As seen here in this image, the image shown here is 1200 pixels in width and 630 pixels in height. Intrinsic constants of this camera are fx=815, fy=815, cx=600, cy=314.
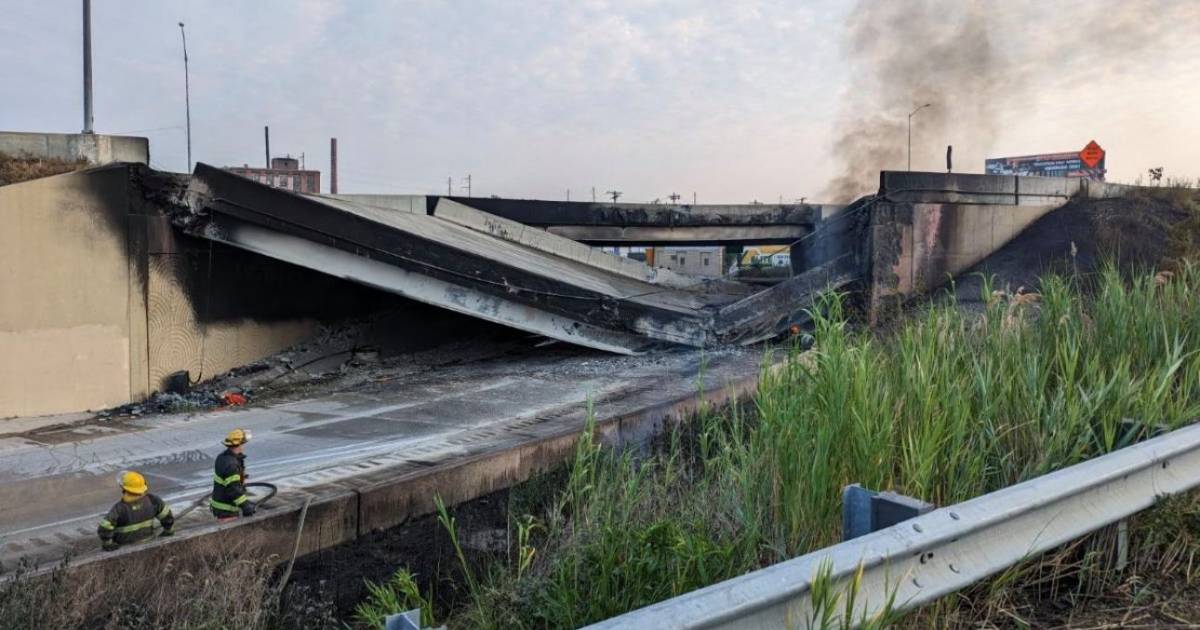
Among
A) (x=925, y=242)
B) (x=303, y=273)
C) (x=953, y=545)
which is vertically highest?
(x=925, y=242)

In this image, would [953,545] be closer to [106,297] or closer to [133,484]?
[133,484]

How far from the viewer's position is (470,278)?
12.2 m

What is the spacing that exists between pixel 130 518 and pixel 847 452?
4.16 metres

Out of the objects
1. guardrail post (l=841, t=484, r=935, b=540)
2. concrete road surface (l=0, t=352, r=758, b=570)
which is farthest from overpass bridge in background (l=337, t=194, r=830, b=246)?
guardrail post (l=841, t=484, r=935, b=540)

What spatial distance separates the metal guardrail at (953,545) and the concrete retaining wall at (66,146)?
15.4 metres

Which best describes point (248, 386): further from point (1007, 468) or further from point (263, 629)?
point (1007, 468)

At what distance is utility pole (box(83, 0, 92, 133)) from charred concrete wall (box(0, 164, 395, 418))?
7.34 metres

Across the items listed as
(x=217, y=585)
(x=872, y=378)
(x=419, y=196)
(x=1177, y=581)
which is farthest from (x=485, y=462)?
(x=419, y=196)

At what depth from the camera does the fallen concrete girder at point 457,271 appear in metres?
11.2

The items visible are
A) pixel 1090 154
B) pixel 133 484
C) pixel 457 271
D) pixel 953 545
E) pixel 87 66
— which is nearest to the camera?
pixel 953 545

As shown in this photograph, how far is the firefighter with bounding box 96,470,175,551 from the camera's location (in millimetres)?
4797

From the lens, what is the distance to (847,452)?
3.31 meters

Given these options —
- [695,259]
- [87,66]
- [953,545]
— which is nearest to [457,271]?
[953,545]

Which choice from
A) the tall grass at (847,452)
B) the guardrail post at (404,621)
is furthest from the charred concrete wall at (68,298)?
the guardrail post at (404,621)
